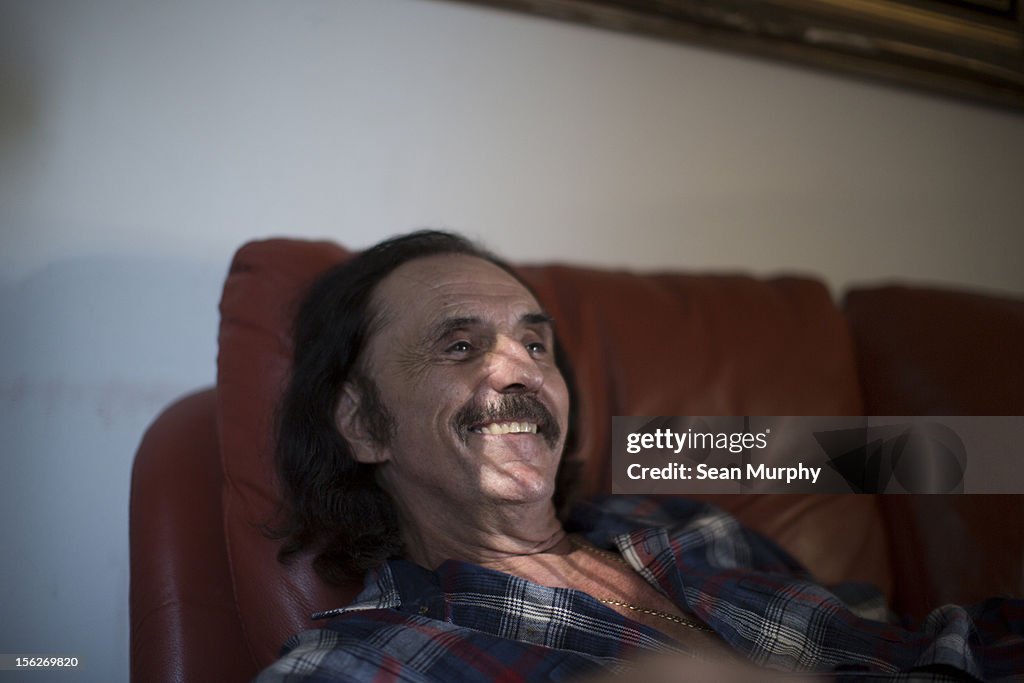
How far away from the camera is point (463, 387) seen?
1174 mm

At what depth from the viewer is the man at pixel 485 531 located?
3.38 feet

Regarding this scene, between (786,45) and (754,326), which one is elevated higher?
(786,45)

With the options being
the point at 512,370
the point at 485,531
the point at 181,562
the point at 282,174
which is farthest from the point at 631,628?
the point at 282,174

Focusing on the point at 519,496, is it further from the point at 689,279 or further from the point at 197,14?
the point at 197,14

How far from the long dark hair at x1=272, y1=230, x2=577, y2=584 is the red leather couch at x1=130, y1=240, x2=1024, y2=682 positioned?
26 millimetres

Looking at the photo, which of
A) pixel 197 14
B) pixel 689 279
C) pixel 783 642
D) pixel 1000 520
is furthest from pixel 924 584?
pixel 197 14


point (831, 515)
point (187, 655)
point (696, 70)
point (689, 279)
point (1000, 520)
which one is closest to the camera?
point (187, 655)

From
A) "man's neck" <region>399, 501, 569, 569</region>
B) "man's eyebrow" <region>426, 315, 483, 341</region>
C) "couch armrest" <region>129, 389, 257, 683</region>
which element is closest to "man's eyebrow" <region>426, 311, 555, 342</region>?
"man's eyebrow" <region>426, 315, 483, 341</region>

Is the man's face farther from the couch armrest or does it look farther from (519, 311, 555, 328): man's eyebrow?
the couch armrest

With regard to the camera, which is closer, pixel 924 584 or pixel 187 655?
pixel 187 655

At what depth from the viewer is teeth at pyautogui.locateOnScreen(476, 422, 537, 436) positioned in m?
1.17

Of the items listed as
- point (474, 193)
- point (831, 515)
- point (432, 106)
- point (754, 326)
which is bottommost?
point (831, 515)

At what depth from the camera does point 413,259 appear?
1.34 metres

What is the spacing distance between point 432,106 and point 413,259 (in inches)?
15.5
